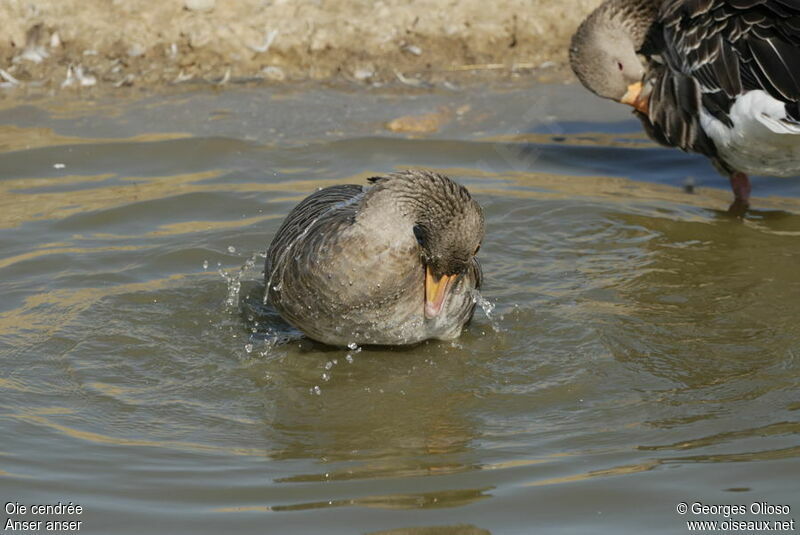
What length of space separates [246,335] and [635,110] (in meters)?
4.54

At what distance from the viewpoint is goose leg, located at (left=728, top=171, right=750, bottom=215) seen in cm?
934

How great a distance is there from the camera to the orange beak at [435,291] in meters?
6.05

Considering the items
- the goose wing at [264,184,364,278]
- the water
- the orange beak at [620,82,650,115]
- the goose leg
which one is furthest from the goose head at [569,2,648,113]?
the goose wing at [264,184,364,278]

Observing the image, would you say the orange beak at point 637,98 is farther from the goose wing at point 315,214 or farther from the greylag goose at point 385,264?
the greylag goose at point 385,264

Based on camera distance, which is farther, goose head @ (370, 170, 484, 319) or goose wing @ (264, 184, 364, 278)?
goose wing @ (264, 184, 364, 278)

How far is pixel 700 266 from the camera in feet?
26.5

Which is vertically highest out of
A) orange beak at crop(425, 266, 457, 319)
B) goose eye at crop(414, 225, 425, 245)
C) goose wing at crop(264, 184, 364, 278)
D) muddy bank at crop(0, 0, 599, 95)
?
muddy bank at crop(0, 0, 599, 95)

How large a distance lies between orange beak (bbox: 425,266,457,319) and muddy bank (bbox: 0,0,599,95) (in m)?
5.95

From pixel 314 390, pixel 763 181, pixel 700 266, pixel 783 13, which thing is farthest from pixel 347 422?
pixel 763 181

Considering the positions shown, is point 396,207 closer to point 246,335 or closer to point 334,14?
point 246,335

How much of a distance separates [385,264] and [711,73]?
13.5 ft

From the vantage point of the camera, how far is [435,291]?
19.9ft

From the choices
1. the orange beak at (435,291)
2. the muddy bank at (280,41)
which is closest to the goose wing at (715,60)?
the muddy bank at (280,41)

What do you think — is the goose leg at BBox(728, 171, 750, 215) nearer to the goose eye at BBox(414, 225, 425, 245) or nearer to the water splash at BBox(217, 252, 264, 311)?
the water splash at BBox(217, 252, 264, 311)
